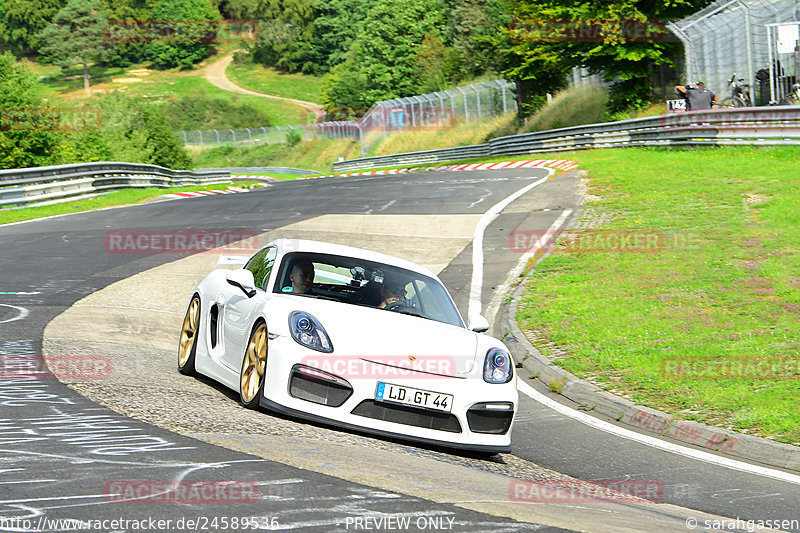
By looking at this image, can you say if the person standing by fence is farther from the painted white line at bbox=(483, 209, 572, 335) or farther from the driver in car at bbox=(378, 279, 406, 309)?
the driver in car at bbox=(378, 279, 406, 309)

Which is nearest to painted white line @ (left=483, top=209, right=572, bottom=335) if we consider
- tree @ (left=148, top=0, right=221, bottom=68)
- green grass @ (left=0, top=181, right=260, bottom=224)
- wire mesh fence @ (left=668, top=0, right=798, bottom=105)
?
green grass @ (left=0, top=181, right=260, bottom=224)

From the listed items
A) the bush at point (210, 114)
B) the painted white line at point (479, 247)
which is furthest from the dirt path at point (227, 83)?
the painted white line at point (479, 247)

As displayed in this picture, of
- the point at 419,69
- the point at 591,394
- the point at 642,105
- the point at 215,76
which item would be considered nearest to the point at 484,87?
the point at 642,105

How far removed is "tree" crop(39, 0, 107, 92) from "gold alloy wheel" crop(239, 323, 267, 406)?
149 metres

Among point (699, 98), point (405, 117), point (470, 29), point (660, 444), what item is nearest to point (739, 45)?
point (699, 98)

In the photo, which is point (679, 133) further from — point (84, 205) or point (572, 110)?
point (84, 205)

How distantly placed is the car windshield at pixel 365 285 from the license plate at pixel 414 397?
1.19m

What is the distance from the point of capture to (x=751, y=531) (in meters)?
5.20

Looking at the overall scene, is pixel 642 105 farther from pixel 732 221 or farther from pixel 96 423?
pixel 96 423

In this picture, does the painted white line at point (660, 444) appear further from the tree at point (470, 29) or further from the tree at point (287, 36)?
the tree at point (287, 36)

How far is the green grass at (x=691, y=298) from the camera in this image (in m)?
8.68

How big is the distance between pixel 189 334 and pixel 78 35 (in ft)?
505

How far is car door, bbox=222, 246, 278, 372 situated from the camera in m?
7.40

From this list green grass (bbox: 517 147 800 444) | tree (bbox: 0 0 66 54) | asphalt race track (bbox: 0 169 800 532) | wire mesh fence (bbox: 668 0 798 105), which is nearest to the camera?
asphalt race track (bbox: 0 169 800 532)
